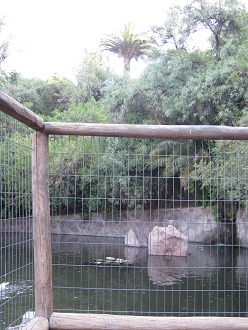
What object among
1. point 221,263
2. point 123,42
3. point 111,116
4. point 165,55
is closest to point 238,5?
point 165,55

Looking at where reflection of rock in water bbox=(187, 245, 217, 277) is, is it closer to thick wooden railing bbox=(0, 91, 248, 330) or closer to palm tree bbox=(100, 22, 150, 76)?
thick wooden railing bbox=(0, 91, 248, 330)

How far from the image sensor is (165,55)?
618 inches

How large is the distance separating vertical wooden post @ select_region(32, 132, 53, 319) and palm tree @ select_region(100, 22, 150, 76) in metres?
23.8

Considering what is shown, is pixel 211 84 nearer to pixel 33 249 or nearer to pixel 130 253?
pixel 130 253

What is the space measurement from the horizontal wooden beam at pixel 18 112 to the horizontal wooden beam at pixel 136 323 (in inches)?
48.6

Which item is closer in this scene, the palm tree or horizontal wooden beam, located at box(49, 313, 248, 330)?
horizontal wooden beam, located at box(49, 313, 248, 330)

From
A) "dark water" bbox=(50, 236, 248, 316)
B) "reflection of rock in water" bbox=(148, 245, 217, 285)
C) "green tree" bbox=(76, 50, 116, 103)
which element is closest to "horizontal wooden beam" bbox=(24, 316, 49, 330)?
"dark water" bbox=(50, 236, 248, 316)

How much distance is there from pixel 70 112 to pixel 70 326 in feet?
49.9

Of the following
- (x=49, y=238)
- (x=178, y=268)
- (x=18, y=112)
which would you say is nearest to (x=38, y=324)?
(x=49, y=238)

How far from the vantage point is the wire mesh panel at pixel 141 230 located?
3.07 metres

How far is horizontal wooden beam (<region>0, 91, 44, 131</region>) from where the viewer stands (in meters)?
2.00

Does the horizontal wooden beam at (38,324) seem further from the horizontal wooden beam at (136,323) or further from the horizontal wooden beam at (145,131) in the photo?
the horizontal wooden beam at (145,131)

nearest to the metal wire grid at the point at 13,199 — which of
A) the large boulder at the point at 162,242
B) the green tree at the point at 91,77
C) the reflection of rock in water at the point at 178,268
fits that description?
the large boulder at the point at 162,242

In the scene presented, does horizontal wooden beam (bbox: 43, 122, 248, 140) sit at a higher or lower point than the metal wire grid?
higher
